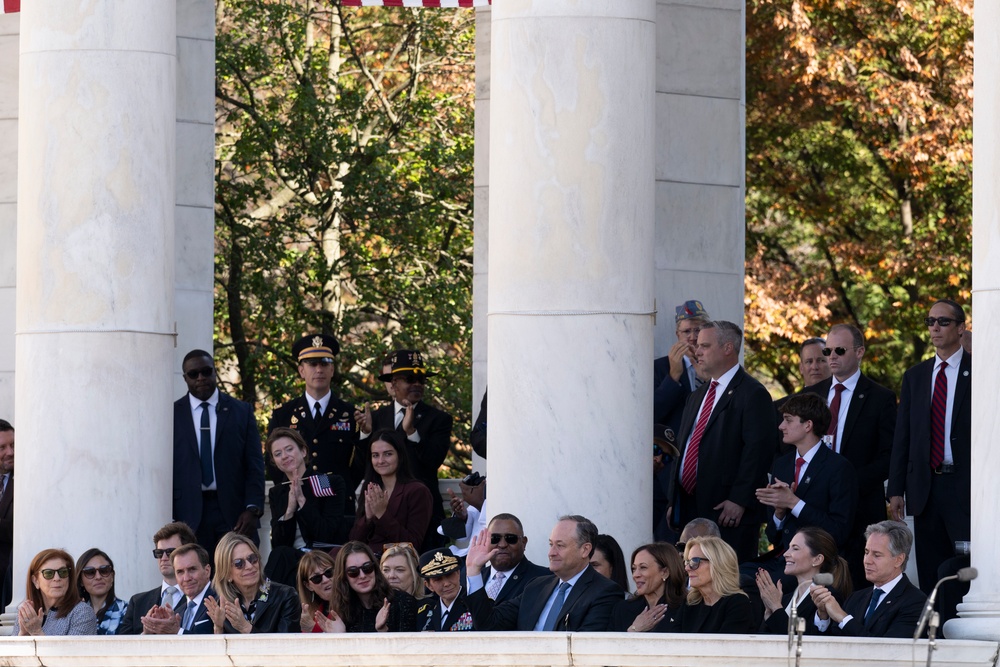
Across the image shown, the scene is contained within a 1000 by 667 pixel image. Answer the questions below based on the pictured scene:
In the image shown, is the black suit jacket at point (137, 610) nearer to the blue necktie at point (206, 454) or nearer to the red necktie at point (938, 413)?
the blue necktie at point (206, 454)

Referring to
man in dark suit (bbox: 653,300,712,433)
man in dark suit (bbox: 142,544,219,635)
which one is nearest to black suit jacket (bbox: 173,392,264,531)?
man in dark suit (bbox: 142,544,219,635)

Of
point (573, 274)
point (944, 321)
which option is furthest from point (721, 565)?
point (944, 321)

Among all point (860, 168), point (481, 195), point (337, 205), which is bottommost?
point (481, 195)

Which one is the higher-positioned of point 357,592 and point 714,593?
point 714,593

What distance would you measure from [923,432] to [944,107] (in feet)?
95.5

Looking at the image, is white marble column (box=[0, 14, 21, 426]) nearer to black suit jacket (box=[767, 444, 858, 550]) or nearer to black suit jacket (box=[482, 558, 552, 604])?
black suit jacket (box=[482, 558, 552, 604])

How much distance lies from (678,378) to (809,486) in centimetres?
461

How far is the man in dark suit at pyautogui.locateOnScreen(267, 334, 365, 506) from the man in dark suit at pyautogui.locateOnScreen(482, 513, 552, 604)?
22.7ft

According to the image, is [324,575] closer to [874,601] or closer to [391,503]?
[391,503]

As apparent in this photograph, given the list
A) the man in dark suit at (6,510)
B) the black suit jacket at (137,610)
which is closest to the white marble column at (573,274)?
the black suit jacket at (137,610)

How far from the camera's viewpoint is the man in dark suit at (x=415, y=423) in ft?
99.9

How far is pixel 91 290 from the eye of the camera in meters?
26.8

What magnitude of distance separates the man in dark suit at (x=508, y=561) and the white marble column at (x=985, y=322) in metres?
4.80

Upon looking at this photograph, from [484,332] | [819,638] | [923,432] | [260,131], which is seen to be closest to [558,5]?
[923,432]
